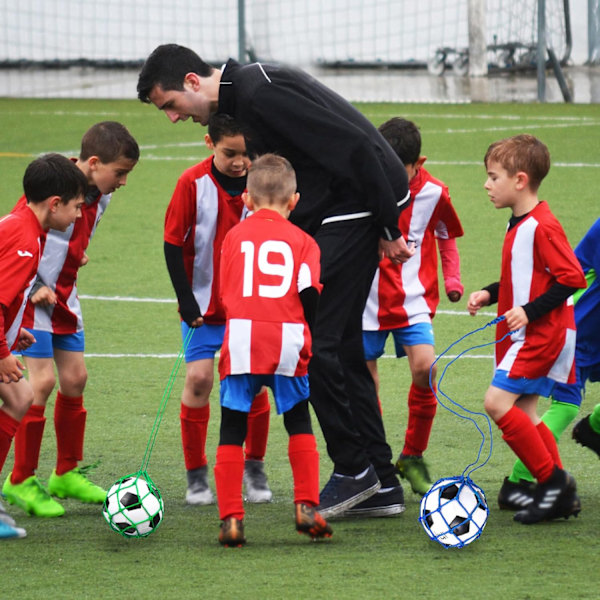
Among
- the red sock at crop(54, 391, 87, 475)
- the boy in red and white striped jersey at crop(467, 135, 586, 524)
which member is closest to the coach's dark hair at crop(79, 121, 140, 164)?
the red sock at crop(54, 391, 87, 475)

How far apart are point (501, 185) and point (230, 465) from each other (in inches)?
53.9

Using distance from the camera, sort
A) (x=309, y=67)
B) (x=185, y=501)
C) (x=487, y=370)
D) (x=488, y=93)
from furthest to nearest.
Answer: (x=309, y=67) < (x=488, y=93) < (x=487, y=370) < (x=185, y=501)

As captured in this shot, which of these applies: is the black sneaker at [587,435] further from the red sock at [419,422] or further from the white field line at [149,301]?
the white field line at [149,301]

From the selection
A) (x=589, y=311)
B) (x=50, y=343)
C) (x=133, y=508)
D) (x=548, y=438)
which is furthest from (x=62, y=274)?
(x=589, y=311)

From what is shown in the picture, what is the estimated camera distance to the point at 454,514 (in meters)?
3.76

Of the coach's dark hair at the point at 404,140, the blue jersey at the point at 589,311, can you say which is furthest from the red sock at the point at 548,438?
the coach's dark hair at the point at 404,140

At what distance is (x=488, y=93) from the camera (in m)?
19.5

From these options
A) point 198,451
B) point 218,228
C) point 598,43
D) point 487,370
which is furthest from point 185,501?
point 598,43

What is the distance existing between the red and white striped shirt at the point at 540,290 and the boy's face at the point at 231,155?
3.40ft

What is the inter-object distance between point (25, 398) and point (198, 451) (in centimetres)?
71

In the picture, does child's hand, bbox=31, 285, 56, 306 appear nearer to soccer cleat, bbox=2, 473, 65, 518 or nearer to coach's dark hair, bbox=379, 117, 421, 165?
soccer cleat, bbox=2, 473, 65, 518

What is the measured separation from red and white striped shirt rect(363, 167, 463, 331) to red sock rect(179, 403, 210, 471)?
0.76 m

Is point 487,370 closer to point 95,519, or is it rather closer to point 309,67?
point 95,519

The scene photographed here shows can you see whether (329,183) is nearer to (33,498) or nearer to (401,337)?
(401,337)
